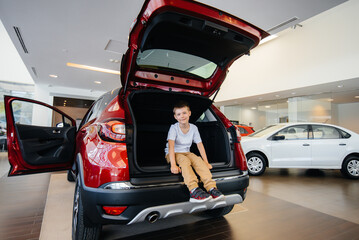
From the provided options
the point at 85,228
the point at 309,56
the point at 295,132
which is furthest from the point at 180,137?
the point at 309,56

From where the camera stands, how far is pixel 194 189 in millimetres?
1395

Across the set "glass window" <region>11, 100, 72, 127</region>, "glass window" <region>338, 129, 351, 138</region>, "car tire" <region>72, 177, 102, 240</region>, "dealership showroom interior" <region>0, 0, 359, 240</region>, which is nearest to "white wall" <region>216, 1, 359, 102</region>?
"glass window" <region>338, 129, 351, 138</region>

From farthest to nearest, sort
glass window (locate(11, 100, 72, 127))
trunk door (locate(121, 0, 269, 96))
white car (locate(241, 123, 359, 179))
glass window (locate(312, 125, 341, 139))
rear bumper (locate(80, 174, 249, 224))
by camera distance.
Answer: glass window (locate(11, 100, 72, 127)) < glass window (locate(312, 125, 341, 139)) < white car (locate(241, 123, 359, 179)) < trunk door (locate(121, 0, 269, 96)) < rear bumper (locate(80, 174, 249, 224))

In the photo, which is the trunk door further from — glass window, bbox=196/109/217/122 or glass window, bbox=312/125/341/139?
glass window, bbox=312/125/341/139

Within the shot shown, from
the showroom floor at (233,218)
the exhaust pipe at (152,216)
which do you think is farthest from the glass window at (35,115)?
the exhaust pipe at (152,216)

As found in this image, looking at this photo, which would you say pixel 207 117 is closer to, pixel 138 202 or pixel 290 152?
pixel 138 202

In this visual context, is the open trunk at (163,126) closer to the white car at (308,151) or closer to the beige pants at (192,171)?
the beige pants at (192,171)

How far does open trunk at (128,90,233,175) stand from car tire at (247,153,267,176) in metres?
2.47

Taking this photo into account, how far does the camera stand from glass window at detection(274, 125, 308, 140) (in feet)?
14.5

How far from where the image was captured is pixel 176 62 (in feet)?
6.21

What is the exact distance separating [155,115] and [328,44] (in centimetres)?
770

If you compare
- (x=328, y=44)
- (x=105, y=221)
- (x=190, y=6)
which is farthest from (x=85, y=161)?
(x=328, y=44)

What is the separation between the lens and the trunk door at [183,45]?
1320mm

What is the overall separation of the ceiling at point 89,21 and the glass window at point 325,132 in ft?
7.68
